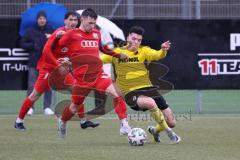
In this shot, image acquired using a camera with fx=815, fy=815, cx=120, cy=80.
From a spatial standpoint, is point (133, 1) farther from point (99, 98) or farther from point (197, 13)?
point (99, 98)

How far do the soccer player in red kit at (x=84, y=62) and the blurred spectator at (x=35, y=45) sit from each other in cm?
515

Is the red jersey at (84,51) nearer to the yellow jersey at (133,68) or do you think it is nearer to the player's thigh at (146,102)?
the yellow jersey at (133,68)

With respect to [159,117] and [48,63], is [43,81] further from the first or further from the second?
[159,117]

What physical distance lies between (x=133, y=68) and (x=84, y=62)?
88 cm

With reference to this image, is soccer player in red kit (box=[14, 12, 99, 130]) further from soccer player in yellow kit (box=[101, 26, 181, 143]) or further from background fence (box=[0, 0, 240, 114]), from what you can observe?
background fence (box=[0, 0, 240, 114])

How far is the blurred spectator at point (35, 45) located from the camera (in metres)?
18.5

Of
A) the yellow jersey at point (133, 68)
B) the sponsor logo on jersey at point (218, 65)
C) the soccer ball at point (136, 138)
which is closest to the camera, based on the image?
the soccer ball at point (136, 138)

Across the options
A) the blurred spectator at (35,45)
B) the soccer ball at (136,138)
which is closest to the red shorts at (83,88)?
the soccer ball at (136,138)

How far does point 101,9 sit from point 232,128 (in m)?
7.44

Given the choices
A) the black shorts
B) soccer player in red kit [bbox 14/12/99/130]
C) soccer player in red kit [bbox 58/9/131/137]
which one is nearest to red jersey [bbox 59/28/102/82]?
soccer player in red kit [bbox 58/9/131/137]

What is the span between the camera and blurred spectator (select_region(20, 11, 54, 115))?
18547 millimetres

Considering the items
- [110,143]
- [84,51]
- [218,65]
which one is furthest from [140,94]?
[218,65]

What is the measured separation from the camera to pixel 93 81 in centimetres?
1306

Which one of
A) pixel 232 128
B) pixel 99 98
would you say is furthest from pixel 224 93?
pixel 232 128
